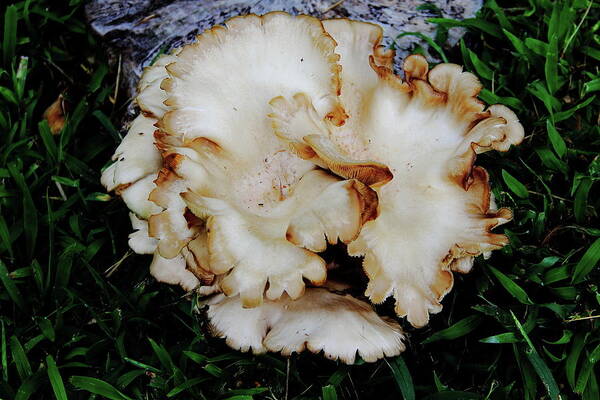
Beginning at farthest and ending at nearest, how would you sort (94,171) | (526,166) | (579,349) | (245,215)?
(94,171)
(526,166)
(579,349)
(245,215)

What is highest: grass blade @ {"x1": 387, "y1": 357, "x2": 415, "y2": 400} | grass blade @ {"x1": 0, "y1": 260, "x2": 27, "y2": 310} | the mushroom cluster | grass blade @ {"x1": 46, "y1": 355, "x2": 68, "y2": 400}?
the mushroom cluster

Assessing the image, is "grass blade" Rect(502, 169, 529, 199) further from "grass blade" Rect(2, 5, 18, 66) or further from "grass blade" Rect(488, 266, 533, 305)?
"grass blade" Rect(2, 5, 18, 66)

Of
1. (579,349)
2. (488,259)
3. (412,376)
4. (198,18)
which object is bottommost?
(412,376)

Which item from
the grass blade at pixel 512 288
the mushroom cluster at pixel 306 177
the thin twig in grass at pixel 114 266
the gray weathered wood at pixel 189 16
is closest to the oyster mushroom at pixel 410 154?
the mushroom cluster at pixel 306 177

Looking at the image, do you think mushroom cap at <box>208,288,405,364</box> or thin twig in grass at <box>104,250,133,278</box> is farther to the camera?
thin twig in grass at <box>104,250,133,278</box>

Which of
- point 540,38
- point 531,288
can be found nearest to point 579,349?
point 531,288

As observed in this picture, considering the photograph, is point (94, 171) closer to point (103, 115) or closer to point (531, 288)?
point (103, 115)

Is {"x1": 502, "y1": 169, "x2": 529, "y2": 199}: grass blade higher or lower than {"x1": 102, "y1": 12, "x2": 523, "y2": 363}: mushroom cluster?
lower

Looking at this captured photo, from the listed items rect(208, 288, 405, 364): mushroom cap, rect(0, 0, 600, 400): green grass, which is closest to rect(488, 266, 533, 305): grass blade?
rect(0, 0, 600, 400): green grass
